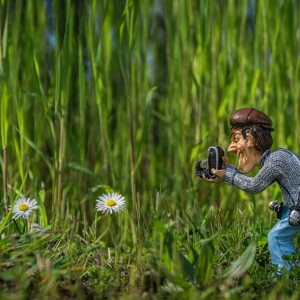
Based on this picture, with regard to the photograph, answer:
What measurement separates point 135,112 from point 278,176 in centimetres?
117

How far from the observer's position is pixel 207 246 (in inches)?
54.9

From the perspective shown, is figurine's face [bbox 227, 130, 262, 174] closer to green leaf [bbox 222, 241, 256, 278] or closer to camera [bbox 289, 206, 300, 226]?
camera [bbox 289, 206, 300, 226]

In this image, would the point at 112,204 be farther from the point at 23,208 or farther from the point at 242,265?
the point at 242,265

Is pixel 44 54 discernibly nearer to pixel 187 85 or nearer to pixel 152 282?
pixel 187 85

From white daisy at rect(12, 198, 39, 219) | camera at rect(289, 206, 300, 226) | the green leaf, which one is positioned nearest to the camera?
the green leaf

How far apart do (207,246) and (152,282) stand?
15cm

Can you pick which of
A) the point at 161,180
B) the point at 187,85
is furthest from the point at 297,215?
the point at 161,180

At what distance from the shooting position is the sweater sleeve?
1.55m

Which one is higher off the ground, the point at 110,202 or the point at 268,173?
the point at 268,173

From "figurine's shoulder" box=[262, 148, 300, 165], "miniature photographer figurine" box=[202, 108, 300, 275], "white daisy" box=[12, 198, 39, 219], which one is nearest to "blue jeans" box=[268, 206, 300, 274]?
"miniature photographer figurine" box=[202, 108, 300, 275]

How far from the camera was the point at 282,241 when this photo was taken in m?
1.57

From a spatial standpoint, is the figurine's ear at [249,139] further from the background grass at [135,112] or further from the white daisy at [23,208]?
the white daisy at [23,208]

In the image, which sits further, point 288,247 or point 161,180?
point 161,180

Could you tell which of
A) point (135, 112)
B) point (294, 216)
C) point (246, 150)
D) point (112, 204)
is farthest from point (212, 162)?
point (135, 112)
